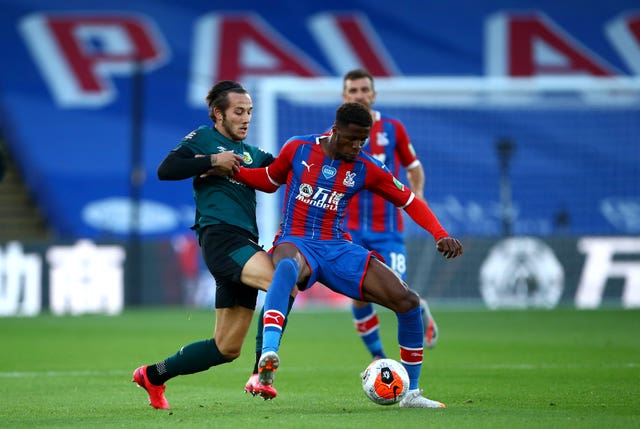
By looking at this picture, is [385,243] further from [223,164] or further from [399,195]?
[223,164]

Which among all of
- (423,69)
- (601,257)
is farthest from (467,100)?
(423,69)

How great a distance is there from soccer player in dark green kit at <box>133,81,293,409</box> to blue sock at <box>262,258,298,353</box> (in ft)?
0.48

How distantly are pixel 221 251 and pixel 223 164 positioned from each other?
1.66ft

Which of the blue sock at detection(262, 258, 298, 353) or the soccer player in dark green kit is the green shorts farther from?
the blue sock at detection(262, 258, 298, 353)

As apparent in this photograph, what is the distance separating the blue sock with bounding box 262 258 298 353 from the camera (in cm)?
663

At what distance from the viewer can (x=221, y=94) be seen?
7.60 meters

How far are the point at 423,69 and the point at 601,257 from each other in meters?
9.86

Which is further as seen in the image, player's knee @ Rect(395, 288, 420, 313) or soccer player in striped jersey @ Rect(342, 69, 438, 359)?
soccer player in striped jersey @ Rect(342, 69, 438, 359)

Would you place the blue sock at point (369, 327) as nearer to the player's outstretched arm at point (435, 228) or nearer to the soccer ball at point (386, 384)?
the player's outstretched arm at point (435, 228)

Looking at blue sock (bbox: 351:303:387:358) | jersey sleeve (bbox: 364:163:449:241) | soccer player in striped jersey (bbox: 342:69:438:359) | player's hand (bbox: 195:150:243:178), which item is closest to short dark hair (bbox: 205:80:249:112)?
player's hand (bbox: 195:150:243:178)

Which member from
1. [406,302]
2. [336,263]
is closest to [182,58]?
[336,263]

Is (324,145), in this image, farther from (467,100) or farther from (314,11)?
(314,11)

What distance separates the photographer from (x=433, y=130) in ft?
69.5

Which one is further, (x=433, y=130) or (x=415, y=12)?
(x=415, y=12)
